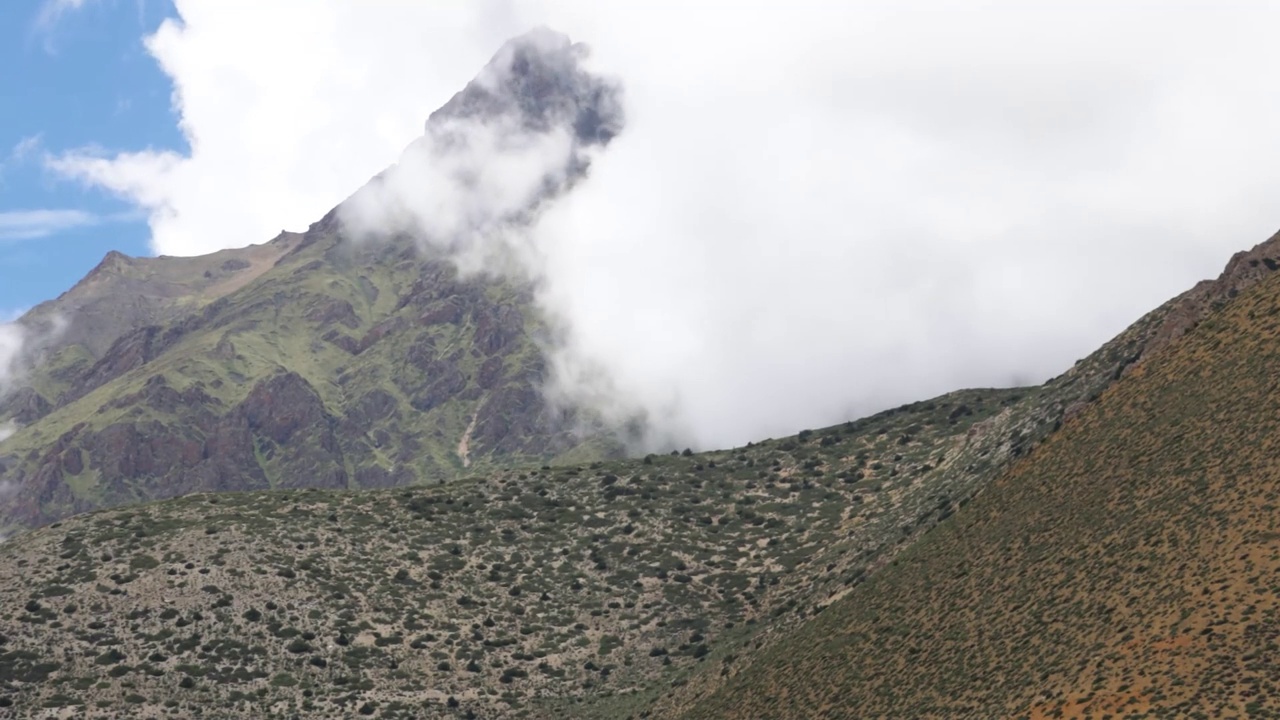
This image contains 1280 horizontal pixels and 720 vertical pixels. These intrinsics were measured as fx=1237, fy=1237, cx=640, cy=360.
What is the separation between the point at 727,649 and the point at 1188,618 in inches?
2071

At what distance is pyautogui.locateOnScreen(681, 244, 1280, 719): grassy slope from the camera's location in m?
56.1

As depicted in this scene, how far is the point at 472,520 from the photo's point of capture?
456ft

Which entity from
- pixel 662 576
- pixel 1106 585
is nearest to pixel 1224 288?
pixel 1106 585

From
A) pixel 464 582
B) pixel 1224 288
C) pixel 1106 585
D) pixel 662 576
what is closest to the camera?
pixel 1106 585

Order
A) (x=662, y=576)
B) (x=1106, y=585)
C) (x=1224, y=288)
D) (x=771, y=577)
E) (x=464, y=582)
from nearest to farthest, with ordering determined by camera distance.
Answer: (x=1106, y=585) → (x=1224, y=288) → (x=771, y=577) → (x=464, y=582) → (x=662, y=576)

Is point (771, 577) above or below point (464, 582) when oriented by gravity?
below

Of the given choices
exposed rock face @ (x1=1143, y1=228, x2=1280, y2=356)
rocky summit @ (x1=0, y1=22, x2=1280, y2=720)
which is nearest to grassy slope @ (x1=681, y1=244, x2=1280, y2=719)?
rocky summit @ (x1=0, y1=22, x2=1280, y2=720)

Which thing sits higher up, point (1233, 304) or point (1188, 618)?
point (1233, 304)

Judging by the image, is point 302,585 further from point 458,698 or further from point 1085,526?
point 1085,526

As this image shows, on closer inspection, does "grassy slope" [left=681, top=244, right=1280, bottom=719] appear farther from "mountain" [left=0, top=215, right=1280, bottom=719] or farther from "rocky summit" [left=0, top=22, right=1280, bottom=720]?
"mountain" [left=0, top=215, right=1280, bottom=719]

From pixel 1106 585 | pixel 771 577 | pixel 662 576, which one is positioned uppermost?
pixel 662 576

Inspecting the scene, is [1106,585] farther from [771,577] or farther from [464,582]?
[464,582]

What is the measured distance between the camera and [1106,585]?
66.7 metres

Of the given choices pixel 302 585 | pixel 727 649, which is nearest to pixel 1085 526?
pixel 727 649
